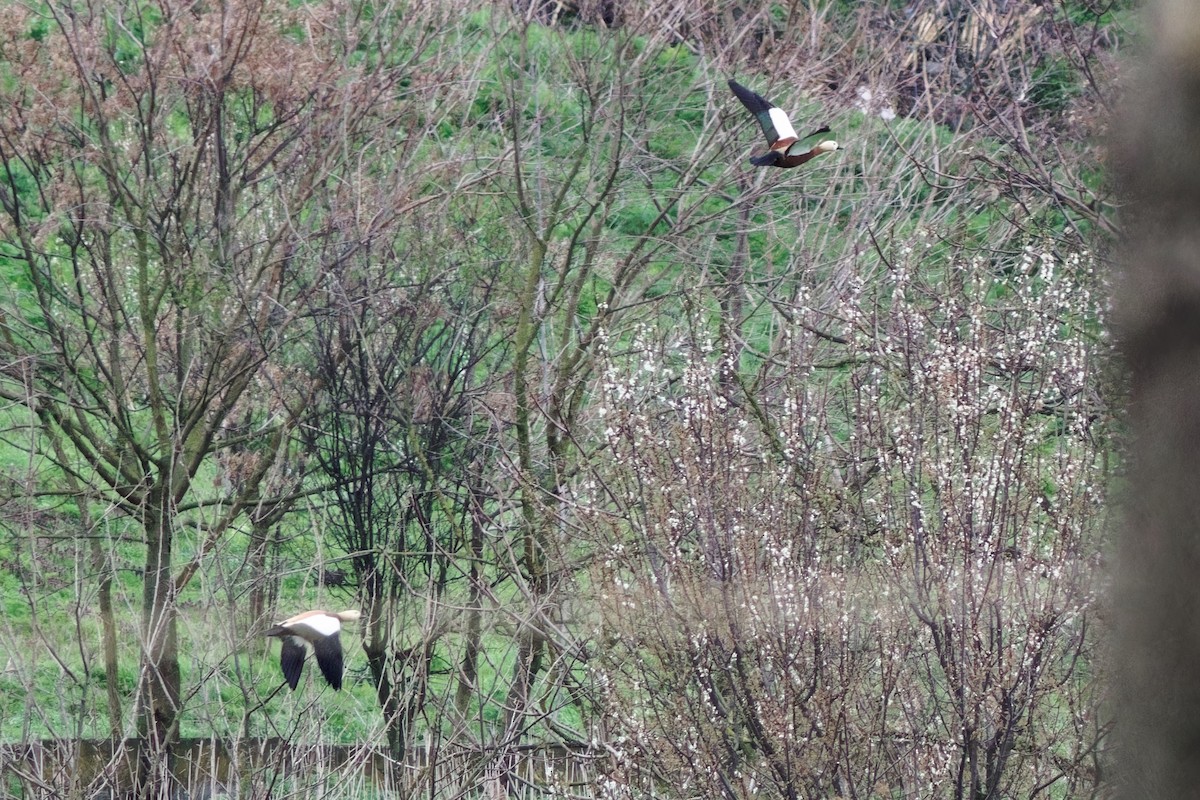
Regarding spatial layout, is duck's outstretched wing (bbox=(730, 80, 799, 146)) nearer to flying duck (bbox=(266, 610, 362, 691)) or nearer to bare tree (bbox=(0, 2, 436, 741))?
bare tree (bbox=(0, 2, 436, 741))

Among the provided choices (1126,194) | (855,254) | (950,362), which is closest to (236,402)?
(855,254)

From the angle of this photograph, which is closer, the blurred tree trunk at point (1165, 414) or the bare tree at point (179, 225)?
the blurred tree trunk at point (1165, 414)

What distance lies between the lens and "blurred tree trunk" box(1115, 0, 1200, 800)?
3.71 feet

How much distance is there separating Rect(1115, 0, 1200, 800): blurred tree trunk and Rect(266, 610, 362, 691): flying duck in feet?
14.6

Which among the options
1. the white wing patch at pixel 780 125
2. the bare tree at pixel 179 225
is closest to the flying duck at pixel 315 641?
the bare tree at pixel 179 225

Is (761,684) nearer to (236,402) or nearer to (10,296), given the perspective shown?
(236,402)

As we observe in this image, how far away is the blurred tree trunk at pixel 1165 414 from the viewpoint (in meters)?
1.13

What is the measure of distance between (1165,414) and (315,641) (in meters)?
4.72

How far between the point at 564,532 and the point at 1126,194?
6.10 meters

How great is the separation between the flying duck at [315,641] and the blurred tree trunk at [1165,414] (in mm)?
4465

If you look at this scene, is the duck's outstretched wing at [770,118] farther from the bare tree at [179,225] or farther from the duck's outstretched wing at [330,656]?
the duck's outstretched wing at [330,656]

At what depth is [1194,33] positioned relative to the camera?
44.7 inches

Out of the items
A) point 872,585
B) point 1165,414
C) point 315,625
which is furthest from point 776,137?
point 1165,414

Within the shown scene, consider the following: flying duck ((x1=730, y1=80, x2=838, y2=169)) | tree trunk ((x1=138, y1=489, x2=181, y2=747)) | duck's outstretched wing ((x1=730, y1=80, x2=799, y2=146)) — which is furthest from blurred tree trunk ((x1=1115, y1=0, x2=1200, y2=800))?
tree trunk ((x1=138, y1=489, x2=181, y2=747))
